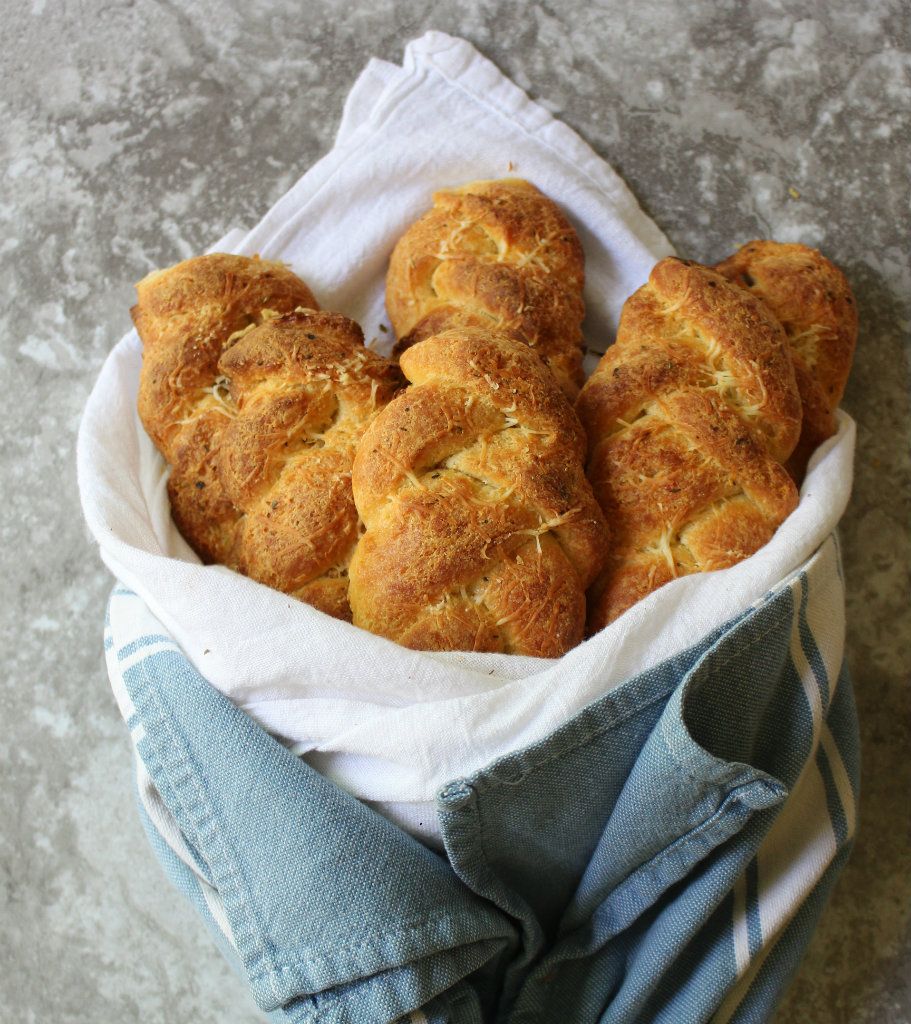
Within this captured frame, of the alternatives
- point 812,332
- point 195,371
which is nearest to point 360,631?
point 195,371

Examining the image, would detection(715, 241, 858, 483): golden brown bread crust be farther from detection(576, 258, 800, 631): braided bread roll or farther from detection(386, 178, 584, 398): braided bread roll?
detection(386, 178, 584, 398): braided bread roll

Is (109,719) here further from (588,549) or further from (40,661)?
(588,549)

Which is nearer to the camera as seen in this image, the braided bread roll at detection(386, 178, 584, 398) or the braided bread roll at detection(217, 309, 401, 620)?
the braided bread roll at detection(217, 309, 401, 620)

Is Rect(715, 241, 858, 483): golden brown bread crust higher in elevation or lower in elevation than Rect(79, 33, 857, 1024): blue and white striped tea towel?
higher

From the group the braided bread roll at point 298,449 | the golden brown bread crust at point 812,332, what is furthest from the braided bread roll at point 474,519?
the golden brown bread crust at point 812,332

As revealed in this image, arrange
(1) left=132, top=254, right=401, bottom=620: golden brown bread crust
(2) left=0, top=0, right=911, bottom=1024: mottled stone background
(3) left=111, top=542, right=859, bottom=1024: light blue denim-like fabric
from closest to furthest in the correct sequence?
(3) left=111, top=542, right=859, bottom=1024: light blue denim-like fabric → (1) left=132, top=254, right=401, bottom=620: golden brown bread crust → (2) left=0, top=0, right=911, bottom=1024: mottled stone background

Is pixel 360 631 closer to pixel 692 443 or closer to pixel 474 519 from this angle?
pixel 474 519

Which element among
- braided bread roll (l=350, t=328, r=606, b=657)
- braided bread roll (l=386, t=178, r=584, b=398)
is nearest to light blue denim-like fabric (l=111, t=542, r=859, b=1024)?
braided bread roll (l=350, t=328, r=606, b=657)

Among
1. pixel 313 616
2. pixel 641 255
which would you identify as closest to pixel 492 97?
pixel 641 255
